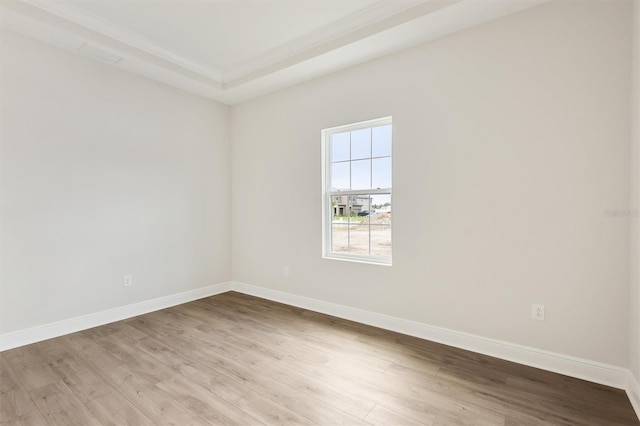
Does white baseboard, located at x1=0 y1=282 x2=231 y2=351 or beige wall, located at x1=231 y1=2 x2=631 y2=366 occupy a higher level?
beige wall, located at x1=231 y1=2 x2=631 y2=366

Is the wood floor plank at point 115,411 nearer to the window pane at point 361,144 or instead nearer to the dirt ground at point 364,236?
the dirt ground at point 364,236

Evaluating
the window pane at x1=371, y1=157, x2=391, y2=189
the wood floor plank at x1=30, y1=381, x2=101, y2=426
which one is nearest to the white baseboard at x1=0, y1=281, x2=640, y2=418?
the wood floor plank at x1=30, y1=381, x2=101, y2=426

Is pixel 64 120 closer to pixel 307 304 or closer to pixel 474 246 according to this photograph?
pixel 307 304

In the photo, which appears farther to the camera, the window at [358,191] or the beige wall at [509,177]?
the window at [358,191]

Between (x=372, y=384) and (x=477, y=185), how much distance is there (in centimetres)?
176

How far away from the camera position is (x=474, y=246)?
254 centimetres

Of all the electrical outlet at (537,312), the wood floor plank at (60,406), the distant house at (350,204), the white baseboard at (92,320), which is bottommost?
the wood floor plank at (60,406)

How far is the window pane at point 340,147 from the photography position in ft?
11.3

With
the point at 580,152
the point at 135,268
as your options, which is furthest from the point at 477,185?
the point at 135,268

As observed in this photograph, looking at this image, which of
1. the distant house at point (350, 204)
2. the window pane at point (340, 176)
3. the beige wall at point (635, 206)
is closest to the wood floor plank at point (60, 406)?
the distant house at point (350, 204)

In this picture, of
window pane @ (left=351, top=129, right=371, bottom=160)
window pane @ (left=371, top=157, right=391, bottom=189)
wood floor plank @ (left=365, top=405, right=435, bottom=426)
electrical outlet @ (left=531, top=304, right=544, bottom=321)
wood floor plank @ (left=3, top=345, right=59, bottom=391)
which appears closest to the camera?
wood floor plank @ (left=365, top=405, right=435, bottom=426)

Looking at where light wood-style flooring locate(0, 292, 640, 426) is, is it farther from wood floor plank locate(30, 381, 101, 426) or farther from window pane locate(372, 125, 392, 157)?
window pane locate(372, 125, 392, 157)

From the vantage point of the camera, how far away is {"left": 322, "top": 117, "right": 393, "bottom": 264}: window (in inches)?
124

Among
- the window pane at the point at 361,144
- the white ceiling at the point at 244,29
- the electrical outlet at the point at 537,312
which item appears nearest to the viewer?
the electrical outlet at the point at 537,312
